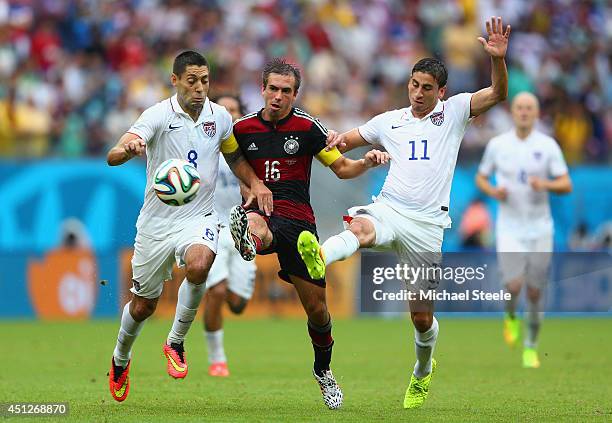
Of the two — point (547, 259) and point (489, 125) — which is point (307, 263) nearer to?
point (547, 259)

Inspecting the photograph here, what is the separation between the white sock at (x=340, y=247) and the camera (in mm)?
10367

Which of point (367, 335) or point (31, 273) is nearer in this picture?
point (367, 335)

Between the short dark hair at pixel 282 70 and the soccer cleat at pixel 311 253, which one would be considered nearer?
the soccer cleat at pixel 311 253

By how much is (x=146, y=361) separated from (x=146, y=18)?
468 inches

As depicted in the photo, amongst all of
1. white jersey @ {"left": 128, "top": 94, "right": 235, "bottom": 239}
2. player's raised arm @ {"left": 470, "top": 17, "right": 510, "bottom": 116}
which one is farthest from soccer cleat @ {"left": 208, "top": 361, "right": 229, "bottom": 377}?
player's raised arm @ {"left": 470, "top": 17, "right": 510, "bottom": 116}

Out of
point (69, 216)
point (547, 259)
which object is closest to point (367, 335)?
point (547, 259)

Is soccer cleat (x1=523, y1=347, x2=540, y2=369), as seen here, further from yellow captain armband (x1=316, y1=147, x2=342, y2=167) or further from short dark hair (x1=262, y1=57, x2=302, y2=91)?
short dark hair (x1=262, y1=57, x2=302, y2=91)

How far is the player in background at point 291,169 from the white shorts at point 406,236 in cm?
42

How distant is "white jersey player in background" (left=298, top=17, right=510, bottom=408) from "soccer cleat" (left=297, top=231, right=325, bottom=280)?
32.1 inches

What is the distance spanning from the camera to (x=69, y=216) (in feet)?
73.9

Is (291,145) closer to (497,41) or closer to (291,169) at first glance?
(291,169)

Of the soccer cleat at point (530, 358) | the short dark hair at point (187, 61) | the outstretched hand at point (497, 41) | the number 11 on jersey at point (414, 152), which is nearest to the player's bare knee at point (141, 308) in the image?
the short dark hair at point (187, 61)

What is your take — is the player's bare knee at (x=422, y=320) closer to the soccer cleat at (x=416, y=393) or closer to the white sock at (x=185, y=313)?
the soccer cleat at (x=416, y=393)

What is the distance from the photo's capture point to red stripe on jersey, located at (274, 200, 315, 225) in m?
10.7
